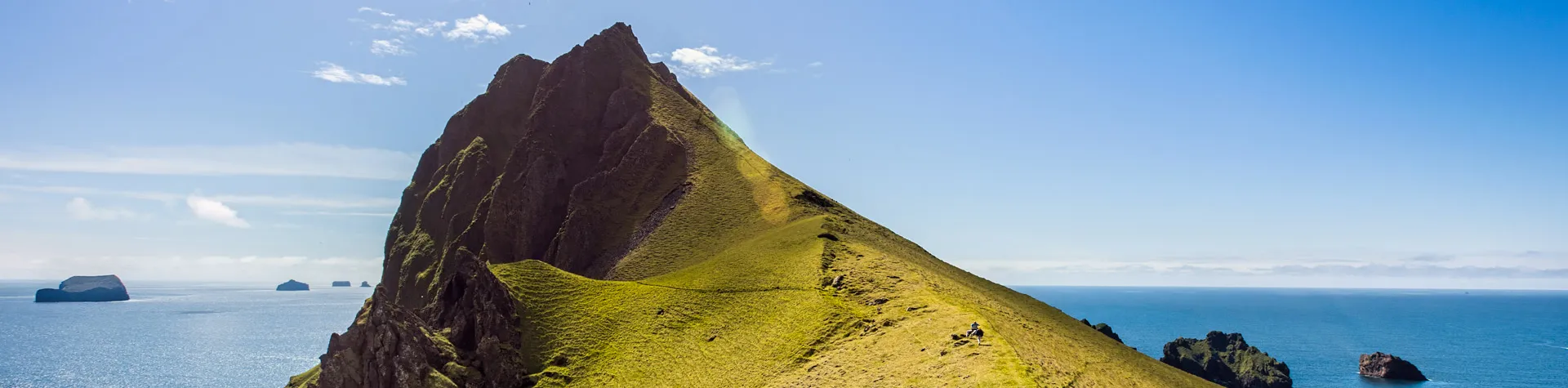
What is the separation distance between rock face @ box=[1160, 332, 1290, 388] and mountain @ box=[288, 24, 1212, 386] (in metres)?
89.3

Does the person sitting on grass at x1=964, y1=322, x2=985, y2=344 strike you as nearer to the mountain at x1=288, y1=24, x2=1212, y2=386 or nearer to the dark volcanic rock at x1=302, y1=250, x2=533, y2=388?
the mountain at x1=288, y1=24, x2=1212, y2=386

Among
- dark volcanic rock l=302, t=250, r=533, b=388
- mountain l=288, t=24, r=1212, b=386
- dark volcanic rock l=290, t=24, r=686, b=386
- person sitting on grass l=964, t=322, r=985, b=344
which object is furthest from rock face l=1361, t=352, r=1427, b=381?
dark volcanic rock l=302, t=250, r=533, b=388

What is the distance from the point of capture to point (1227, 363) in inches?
6821

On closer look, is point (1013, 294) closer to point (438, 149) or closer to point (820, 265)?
point (820, 265)

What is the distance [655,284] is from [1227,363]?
138 m

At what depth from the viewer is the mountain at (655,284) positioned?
206 ft

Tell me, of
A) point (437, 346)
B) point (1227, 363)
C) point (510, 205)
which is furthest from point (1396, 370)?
point (437, 346)

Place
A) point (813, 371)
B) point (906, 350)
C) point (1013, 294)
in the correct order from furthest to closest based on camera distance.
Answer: point (1013, 294)
point (813, 371)
point (906, 350)

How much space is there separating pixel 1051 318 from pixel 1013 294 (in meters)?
A: 14.5

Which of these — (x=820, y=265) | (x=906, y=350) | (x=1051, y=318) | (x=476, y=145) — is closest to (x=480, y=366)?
(x=820, y=265)

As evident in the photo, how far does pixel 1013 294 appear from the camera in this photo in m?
101

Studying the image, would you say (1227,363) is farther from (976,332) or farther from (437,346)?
(437,346)

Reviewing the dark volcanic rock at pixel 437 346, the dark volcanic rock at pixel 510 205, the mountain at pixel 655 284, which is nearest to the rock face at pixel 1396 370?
the mountain at pixel 655 284

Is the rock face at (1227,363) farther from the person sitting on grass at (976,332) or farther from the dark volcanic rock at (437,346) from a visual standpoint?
the dark volcanic rock at (437,346)
